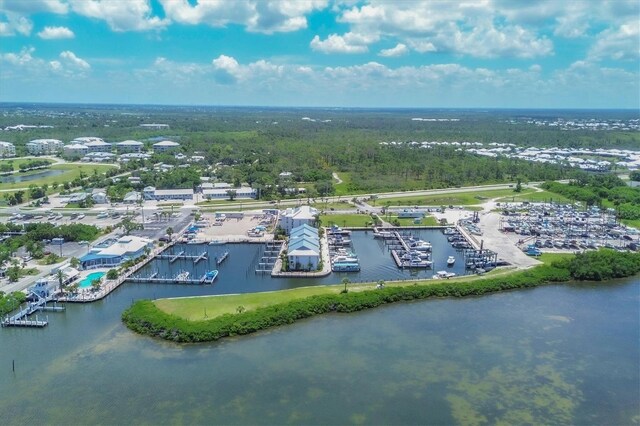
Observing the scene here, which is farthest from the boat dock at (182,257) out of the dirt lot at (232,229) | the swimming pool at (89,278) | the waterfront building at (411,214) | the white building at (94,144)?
the white building at (94,144)

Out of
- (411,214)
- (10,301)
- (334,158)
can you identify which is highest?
(334,158)

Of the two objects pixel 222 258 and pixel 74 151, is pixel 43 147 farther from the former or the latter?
pixel 222 258

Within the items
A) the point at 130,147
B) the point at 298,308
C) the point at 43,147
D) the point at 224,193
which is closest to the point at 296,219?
the point at 298,308

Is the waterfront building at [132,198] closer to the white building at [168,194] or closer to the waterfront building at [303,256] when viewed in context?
the white building at [168,194]

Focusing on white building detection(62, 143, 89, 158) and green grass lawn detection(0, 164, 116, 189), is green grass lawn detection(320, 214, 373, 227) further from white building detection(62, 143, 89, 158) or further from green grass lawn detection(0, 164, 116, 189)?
white building detection(62, 143, 89, 158)

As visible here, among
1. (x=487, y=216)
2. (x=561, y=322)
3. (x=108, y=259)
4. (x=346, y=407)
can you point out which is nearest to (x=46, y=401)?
(x=346, y=407)

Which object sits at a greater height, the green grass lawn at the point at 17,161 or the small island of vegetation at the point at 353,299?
the green grass lawn at the point at 17,161
